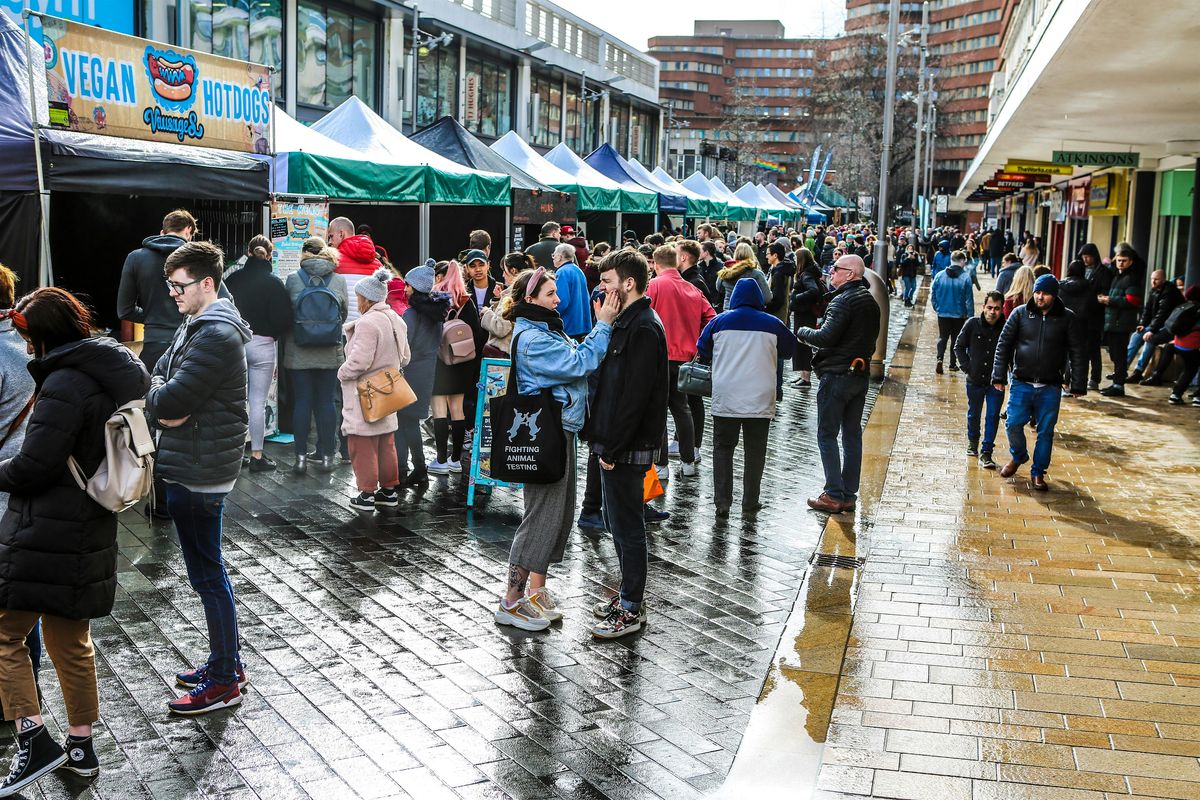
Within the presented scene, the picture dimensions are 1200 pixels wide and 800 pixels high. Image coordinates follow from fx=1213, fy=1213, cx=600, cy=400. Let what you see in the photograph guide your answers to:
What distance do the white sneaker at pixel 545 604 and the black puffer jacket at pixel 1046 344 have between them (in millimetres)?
5402

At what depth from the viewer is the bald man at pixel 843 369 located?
9211 millimetres

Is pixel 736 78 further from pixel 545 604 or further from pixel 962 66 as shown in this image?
pixel 545 604

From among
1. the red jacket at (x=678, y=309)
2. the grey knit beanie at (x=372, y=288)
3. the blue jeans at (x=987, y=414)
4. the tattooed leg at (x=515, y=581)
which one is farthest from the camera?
the blue jeans at (x=987, y=414)

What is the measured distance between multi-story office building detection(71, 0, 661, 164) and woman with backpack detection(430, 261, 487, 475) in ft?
18.6

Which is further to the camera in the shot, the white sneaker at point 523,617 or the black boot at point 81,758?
the white sneaker at point 523,617

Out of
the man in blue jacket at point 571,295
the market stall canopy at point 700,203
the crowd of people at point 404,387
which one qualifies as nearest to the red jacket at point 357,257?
the crowd of people at point 404,387

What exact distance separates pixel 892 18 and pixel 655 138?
131ft

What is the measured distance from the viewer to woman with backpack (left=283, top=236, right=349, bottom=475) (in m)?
9.66

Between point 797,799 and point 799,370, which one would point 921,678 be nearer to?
point 797,799

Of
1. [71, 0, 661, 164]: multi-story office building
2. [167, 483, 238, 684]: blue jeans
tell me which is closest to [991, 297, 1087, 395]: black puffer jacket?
[167, 483, 238, 684]: blue jeans

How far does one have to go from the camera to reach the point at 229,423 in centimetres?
523

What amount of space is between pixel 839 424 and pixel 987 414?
2.55 m

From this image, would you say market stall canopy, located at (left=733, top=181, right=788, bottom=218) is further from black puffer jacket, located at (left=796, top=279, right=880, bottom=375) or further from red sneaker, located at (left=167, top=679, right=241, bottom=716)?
red sneaker, located at (left=167, top=679, right=241, bottom=716)

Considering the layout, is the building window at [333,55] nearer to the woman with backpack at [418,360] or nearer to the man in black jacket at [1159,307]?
the man in black jacket at [1159,307]
